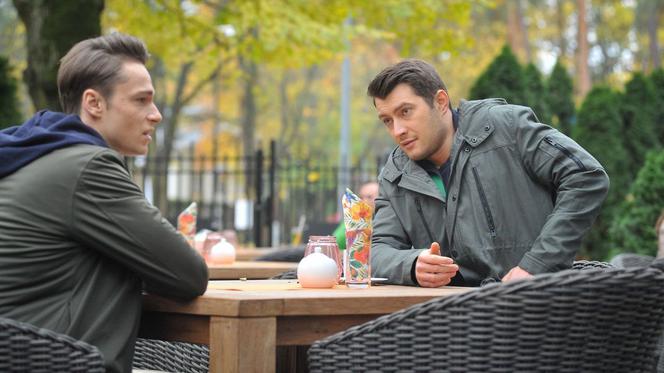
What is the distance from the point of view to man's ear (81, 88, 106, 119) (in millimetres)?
3414

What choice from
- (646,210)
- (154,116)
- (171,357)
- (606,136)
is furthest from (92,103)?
(606,136)

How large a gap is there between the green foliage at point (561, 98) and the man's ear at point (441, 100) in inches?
379

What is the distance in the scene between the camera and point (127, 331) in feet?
10.3

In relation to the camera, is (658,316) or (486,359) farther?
(658,316)

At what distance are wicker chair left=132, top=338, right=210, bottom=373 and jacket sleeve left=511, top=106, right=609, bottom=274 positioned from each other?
1.39m

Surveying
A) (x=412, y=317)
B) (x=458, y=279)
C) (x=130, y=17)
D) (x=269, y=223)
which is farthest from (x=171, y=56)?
(x=412, y=317)

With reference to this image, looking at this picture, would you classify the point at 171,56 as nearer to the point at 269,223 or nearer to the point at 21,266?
the point at 269,223

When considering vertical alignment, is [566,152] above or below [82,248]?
above

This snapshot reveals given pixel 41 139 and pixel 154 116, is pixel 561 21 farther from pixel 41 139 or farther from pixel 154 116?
pixel 41 139

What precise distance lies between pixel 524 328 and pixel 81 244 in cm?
135

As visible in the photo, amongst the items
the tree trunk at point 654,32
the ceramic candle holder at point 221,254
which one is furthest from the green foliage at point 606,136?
the tree trunk at point 654,32

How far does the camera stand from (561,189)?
391cm

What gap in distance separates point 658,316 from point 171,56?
12124 millimetres

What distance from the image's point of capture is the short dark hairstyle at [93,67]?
11.2ft
